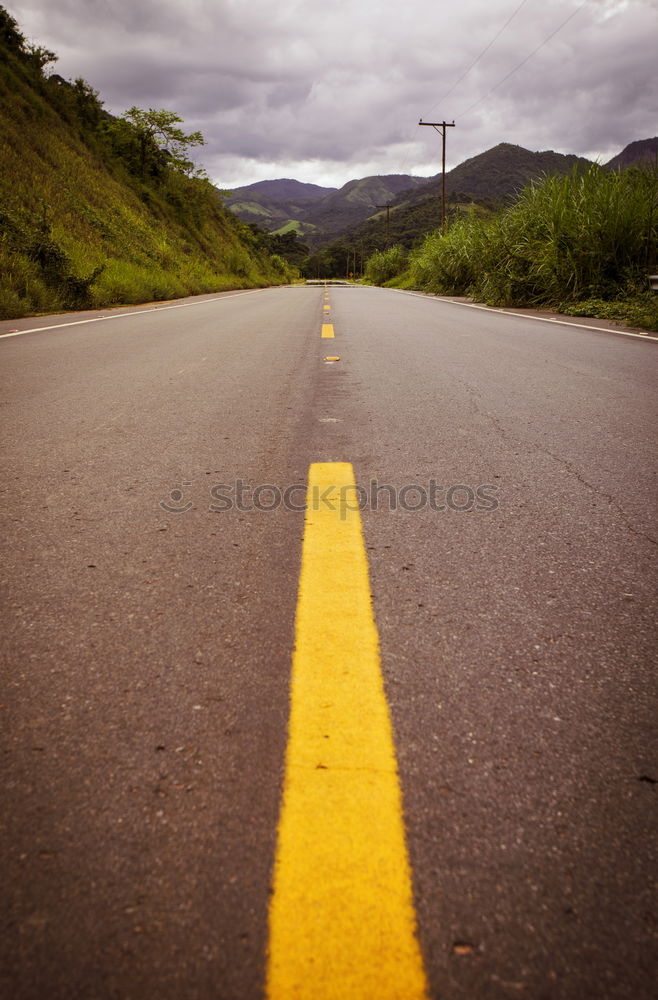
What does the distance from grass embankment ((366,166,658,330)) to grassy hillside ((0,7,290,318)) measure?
9122mm

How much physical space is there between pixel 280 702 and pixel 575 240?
11745 mm

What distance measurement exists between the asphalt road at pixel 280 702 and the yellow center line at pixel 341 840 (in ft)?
0.09

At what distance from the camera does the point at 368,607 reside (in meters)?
1.37

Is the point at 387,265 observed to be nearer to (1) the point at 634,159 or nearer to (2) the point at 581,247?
(1) the point at 634,159

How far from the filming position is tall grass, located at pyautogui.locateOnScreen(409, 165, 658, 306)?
9.94 meters

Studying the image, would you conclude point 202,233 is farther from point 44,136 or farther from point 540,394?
point 540,394

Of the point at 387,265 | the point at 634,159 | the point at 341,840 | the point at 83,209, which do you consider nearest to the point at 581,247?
the point at 634,159

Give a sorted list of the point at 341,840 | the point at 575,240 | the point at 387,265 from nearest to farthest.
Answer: the point at 341,840, the point at 575,240, the point at 387,265

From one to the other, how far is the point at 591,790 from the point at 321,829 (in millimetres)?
436

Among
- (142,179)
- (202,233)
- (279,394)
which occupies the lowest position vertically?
(279,394)

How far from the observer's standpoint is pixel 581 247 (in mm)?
10406

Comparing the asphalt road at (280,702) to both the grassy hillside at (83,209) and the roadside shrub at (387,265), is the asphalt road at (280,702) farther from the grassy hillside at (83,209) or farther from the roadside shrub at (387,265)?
the roadside shrub at (387,265)

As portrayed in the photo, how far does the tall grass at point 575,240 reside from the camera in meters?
9.94

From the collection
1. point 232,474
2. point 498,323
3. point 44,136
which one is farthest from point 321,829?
point 44,136
